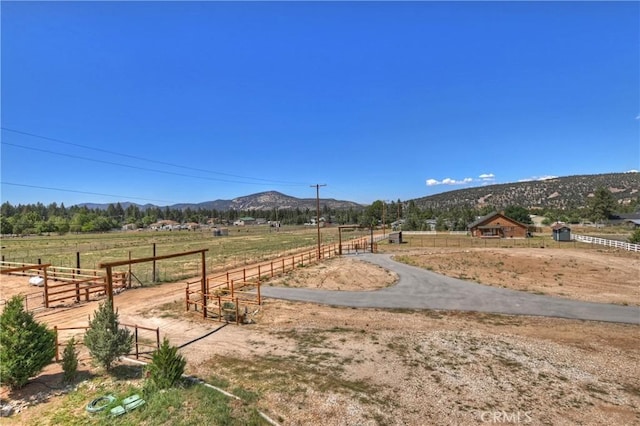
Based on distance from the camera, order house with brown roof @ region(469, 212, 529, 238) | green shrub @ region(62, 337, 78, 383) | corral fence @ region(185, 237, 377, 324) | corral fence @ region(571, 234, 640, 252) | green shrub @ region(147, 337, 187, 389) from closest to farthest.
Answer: green shrub @ region(147, 337, 187, 389)
green shrub @ region(62, 337, 78, 383)
corral fence @ region(185, 237, 377, 324)
corral fence @ region(571, 234, 640, 252)
house with brown roof @ region(469, 212, 529, 238)

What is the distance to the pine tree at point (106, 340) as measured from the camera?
9633 millimetres

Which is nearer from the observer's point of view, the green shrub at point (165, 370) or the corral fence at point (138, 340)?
the green shrub at point (165, 370)

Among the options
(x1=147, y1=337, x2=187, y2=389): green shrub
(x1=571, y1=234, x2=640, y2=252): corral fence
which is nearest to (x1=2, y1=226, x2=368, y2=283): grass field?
(x1=147, y1=337, x2=187, y2=389): green shrub

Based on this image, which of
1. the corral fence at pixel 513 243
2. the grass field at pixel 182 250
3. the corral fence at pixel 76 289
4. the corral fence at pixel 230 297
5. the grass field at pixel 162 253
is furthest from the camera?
the corral fence at pixel 513 243

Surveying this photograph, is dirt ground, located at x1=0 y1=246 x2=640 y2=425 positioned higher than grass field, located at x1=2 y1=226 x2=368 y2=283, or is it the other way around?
grass field, located at x1=2 y1=226 x2=368 y2=283

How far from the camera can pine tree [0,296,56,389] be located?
340 inches

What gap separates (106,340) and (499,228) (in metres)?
71.9

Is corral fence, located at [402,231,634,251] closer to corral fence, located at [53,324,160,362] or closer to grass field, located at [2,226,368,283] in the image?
grass field, located at [2,226,368,283]

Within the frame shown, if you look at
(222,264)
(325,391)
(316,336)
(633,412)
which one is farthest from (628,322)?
(222,264)

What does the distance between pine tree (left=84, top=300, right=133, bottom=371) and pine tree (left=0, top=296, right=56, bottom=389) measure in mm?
1113

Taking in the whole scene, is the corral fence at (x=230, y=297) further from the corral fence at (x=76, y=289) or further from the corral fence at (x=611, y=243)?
the corral fence at (x=611, y=243)

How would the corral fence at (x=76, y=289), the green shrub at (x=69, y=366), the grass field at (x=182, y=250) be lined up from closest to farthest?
1. the green shrub at (x=69, y=366)
2. the corral fence at (x=76, y=289)
3. the grass field at (x=182, y=250)

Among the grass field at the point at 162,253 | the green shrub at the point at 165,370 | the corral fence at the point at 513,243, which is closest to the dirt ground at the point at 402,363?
the green shrub at the point at 165,370

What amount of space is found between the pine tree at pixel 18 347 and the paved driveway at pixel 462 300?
11.9m
